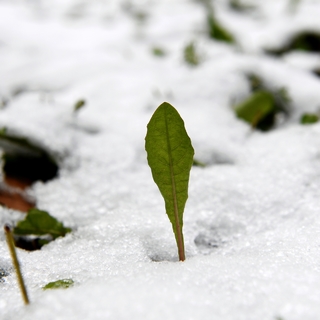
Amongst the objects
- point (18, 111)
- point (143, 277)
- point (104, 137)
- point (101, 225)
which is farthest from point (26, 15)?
point (143, 277)

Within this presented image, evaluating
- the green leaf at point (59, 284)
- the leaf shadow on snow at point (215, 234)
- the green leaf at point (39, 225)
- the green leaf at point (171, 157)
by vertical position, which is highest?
the green leaf at point (171, 157)

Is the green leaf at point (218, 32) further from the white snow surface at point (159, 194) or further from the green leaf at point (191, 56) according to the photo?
the green leaf at point (191, 56)

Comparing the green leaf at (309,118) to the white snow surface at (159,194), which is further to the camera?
the green leaf at (309,118)

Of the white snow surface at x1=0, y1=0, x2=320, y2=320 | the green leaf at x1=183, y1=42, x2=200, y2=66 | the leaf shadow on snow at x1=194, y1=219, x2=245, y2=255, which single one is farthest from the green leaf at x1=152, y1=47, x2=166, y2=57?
the leaf shadow on snow at x1=194, y1=219, x2=245, y2=255

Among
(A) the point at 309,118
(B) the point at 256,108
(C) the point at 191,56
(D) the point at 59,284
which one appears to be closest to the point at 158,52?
(C) the point at 191,56

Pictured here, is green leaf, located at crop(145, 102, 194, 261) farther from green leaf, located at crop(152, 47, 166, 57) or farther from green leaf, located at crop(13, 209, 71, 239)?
green leaf, located at crop(152, 47, 166, 57)

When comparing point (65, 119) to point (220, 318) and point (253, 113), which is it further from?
point (220, 318)

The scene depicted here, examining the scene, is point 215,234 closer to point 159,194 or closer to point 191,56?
point 159,194

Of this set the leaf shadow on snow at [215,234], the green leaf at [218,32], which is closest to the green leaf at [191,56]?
the green leaf at [218,32]
